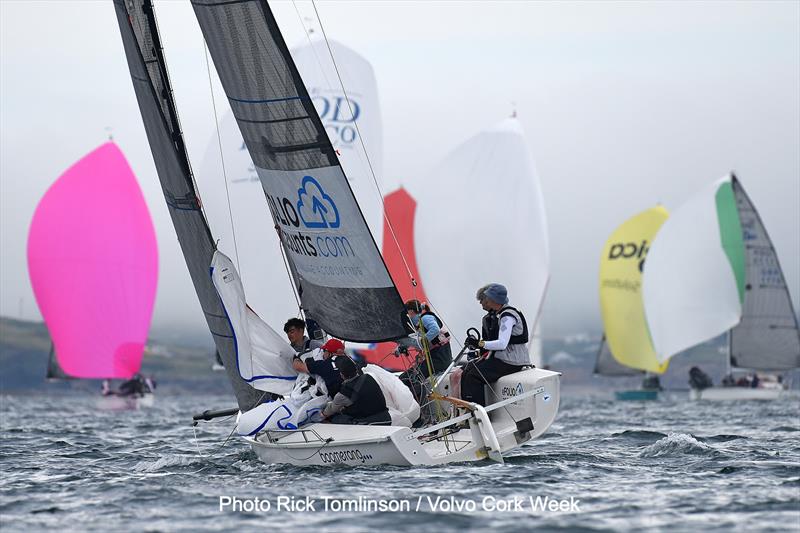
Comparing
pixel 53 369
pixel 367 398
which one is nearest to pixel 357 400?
pixel 367 398

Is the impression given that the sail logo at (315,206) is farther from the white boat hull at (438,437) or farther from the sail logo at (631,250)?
the sail logo at (631,250)

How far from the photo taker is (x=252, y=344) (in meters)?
11.2

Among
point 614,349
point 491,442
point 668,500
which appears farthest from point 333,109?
point 614,349

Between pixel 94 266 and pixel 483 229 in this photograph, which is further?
pixel 94 266

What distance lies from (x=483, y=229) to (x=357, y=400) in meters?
16.8

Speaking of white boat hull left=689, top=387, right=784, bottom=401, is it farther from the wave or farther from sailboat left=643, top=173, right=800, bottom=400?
the wave

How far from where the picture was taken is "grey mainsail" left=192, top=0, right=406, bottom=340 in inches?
414

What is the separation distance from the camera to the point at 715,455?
1109cm

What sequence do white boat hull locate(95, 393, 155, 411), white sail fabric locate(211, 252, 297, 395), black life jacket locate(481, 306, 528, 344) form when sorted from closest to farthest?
1. black life jacket locate(481, 306, 528, 344)
2. white sail fabric locate(211, 252, 297, 395)
3. white boat hull locate(95, 393, 155, 411)

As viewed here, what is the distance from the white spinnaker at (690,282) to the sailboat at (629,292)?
9.14ft

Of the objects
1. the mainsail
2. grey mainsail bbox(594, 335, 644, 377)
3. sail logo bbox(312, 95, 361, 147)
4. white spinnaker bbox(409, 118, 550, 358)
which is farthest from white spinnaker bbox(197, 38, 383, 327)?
grey mainsail bbox(594, 335, 644, 377)

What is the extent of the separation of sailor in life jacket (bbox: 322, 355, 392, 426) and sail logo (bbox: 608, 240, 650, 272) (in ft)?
103

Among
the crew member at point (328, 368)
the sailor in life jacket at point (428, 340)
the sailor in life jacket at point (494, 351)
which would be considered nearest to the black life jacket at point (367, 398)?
the crew member at point (328, 368)

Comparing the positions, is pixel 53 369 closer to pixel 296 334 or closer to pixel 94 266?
pixel 94 266
